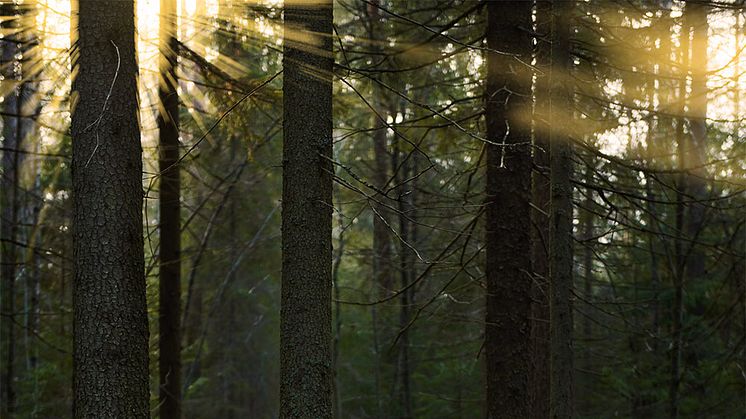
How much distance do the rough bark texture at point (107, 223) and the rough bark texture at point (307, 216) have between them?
3.56ft

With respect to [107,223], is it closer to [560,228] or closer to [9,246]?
[560,228]

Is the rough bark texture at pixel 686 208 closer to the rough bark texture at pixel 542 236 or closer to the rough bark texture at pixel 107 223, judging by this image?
the rough bark texture at pixel 542 236

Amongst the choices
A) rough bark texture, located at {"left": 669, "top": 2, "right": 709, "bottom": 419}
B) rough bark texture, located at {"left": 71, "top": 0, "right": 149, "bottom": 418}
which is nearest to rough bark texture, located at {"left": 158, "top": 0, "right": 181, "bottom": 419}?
rough bark texture, located at {"left": 71, "top": 0, "right": 149, "bottom": 418}

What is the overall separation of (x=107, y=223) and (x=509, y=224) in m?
4.20

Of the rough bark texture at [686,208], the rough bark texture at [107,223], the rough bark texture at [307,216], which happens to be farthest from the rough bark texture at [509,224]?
the rough bark texture at [686,208]

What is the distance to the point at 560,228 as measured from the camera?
6867mm

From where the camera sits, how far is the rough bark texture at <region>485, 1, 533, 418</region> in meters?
7.33

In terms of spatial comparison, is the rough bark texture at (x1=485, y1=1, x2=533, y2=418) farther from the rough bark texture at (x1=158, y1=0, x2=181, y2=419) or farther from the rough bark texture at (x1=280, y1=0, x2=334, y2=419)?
the rough bark texture at (x1=158, y1=0, x2=181, y2=419)

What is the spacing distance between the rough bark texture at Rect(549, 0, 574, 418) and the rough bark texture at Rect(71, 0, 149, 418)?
3.82 m

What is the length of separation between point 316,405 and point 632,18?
19.9 feet

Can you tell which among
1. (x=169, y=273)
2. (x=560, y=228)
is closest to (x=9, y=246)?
(x=169, y=273)

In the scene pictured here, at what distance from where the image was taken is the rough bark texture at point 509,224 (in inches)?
289

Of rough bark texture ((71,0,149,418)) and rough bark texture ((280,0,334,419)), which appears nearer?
rough bark texture ((71,0,149,418))

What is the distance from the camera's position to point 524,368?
24.0 feet
